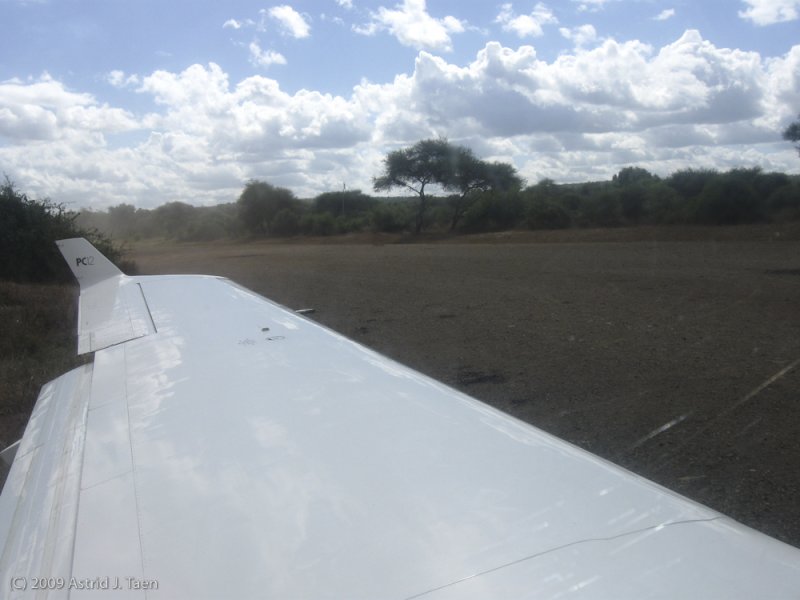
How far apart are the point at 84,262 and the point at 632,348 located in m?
6.37

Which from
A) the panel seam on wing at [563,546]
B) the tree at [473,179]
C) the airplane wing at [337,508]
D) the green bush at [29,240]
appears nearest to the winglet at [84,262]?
the airplane wing at [337,508]

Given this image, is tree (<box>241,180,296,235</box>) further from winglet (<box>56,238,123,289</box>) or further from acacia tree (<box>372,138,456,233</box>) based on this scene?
winglet (<box>56,238,123,289</box>)

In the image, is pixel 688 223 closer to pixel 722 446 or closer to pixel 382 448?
pixel 722 446

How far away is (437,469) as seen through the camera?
213 centimetres

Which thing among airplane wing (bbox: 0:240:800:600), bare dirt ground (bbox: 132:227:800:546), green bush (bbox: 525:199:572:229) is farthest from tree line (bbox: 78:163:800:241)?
airplane wing (bbox: 0:240:800:600)

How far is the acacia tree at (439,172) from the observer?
54.1 meters

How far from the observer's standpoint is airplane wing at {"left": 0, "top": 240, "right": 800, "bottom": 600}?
1.62 meters

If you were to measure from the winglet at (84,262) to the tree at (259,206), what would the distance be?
137ft

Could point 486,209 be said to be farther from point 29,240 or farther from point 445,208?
point 29,240

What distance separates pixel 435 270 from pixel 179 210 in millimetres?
24636

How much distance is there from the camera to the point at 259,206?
49625 mm

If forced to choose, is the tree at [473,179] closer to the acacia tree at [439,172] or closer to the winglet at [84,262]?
the acacia tree at [439,172]

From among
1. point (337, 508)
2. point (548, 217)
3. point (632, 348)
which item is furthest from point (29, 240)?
point (548, 217)

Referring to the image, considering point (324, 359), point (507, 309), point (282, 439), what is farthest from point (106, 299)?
point (507, 309)
